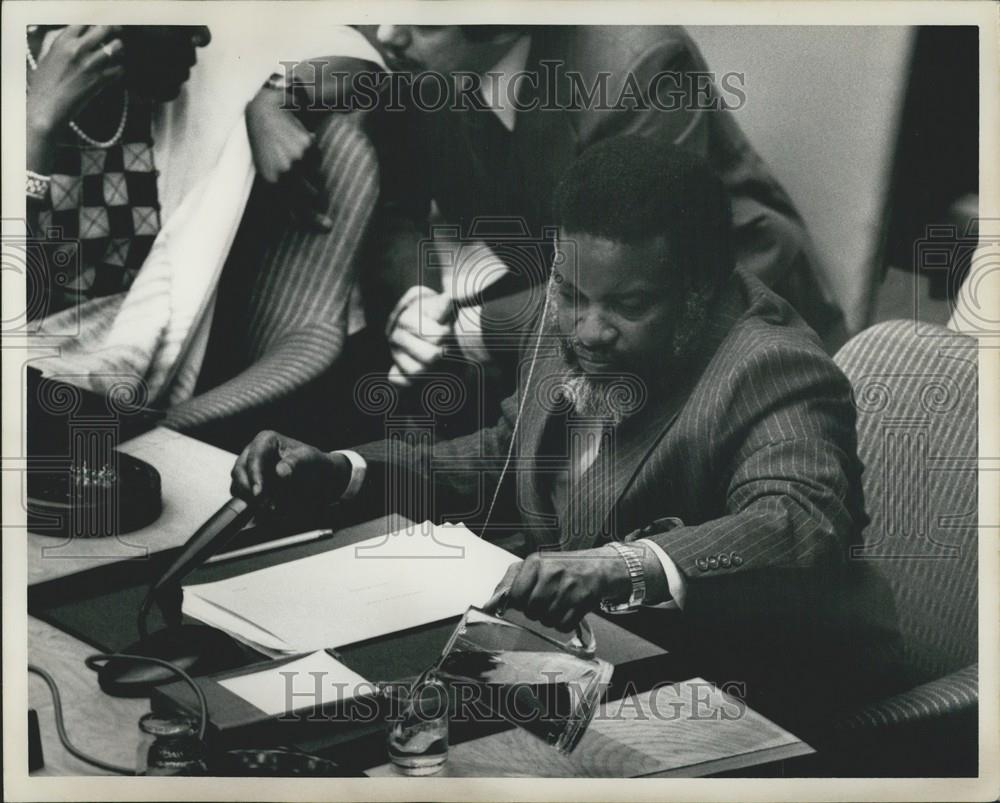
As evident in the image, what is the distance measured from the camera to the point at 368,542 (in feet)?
8.03

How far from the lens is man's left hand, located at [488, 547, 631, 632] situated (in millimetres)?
2377

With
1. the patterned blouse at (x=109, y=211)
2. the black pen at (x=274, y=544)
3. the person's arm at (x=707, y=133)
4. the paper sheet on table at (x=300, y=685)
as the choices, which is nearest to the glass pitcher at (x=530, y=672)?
the paper sheet on table at (x=300, y=685)

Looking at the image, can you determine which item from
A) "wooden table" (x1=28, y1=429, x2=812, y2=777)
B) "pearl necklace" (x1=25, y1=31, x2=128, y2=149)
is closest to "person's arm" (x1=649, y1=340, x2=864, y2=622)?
"wooden table" (x1=28, y1=429, x2=812, y2=777)

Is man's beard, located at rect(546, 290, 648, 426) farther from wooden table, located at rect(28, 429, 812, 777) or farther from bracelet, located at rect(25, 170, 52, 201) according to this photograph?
bracelet, located at rect(25, 170, 52, 201)

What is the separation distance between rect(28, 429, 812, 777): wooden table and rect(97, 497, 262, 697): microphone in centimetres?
3

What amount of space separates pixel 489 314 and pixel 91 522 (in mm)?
881

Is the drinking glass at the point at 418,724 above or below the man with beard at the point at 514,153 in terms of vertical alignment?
below

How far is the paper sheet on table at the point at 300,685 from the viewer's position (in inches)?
92.8

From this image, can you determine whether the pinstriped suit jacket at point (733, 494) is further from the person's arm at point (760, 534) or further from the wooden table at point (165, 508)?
the wooden table at point (165, 508)

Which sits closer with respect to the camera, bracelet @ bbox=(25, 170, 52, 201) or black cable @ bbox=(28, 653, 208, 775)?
black cable @ bbox=(28, 653, 208, 775)

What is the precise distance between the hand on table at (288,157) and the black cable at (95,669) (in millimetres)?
890

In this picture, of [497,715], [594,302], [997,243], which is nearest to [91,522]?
[497,715]

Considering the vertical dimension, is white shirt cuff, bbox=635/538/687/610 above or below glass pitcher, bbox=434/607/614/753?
above

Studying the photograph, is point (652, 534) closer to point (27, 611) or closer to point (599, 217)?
point (599, 217)
